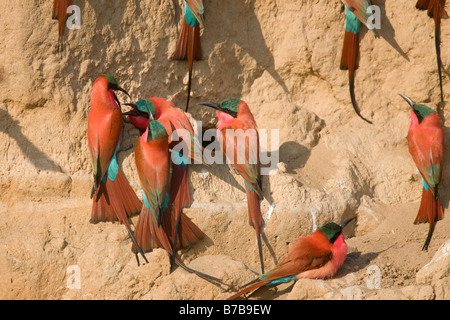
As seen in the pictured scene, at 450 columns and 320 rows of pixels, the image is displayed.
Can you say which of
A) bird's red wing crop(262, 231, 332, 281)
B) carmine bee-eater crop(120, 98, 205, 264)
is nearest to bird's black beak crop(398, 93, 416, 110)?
bird's red wing crop(262, 231, 332, 281)

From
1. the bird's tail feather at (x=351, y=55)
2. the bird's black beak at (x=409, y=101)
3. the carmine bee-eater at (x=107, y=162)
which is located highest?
the bird's tail feather at (x=351, y=55)

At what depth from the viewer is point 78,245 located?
13.7 ft

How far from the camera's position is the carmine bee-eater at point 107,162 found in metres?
4.23

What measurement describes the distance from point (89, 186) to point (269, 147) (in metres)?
1.32

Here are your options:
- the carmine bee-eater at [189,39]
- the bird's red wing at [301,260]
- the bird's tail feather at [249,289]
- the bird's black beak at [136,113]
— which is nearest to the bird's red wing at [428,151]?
the bird's red wing at [301,260]

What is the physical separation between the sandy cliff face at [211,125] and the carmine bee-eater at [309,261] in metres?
0.12

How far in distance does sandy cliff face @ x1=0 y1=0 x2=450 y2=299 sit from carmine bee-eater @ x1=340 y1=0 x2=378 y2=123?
71 mm

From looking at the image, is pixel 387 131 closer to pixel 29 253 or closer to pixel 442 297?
pixel 442 297

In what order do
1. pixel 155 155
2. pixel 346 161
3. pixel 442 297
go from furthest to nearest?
pixel 346 161, pixel 155 155, pixel 442 297

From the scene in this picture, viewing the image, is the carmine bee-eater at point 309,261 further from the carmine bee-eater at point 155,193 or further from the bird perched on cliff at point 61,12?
the bird perched on cliff at point 61,12

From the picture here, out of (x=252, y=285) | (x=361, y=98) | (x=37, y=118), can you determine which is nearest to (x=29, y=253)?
(x=37, y=118)

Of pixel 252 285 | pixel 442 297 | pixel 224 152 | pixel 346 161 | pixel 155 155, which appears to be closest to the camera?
pixel 442 297

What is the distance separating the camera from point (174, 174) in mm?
4387

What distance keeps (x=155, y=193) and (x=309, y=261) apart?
0.96m
